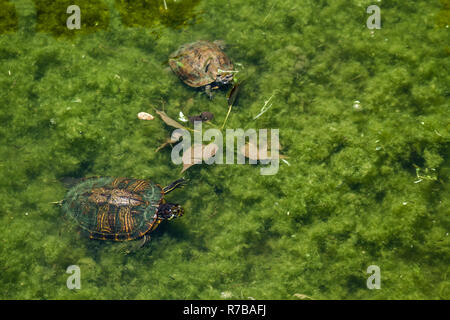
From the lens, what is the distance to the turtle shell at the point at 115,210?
4152mm

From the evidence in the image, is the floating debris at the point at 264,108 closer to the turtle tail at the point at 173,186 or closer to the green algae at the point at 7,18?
the turtle tail at the point at 173,186

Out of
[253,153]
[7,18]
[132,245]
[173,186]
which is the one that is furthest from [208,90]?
[7,18]

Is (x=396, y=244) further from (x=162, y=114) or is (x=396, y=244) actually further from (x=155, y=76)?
(x=155, y=76)

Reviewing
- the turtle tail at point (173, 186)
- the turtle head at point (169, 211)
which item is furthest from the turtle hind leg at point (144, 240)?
the turtle tail at point (173, 186)

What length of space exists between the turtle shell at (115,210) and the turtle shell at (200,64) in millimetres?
1502

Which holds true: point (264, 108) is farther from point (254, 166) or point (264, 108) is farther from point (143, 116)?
point (143, 116)

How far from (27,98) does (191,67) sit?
6.60 feet

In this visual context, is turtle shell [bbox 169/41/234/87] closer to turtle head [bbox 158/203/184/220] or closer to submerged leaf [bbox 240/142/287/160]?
submerged leaf [bbox 240/142/287/160]

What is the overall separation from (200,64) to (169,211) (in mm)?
1835

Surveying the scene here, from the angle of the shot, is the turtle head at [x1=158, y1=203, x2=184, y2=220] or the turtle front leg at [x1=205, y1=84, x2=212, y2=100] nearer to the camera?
the turtle head at [x1=158, y1=203, x2=184, y2=220]

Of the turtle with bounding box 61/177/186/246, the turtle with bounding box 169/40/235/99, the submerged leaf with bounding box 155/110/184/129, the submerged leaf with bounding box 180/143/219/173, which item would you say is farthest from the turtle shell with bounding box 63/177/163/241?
the turtle with bounding box 169/40/235/99

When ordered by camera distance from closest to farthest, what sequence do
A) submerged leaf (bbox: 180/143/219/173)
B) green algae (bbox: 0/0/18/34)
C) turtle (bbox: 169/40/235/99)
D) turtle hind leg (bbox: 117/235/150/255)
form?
turtle hind leg (bbox: 117/235/150/255) → submerged leaf (bbox: 180/143/219/173) → turtle (bbox: 169/40/235/99) → green algae (bbox: 0/0/18/34)

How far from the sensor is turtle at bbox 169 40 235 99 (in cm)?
463
